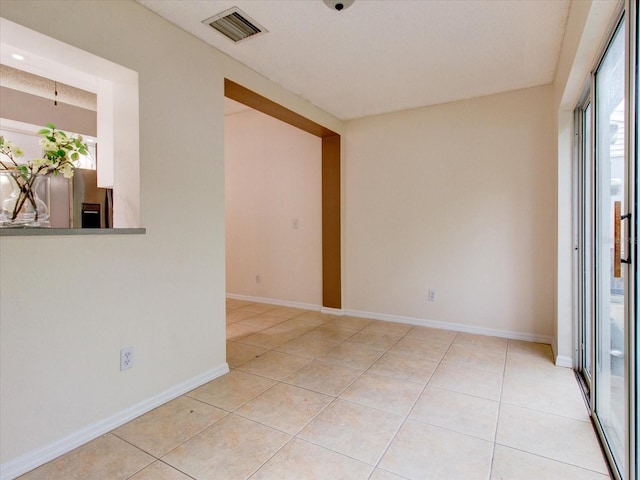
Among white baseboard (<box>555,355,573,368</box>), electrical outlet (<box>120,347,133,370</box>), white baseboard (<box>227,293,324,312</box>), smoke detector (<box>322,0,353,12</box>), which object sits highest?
smoke detector (<box>322,0,353,12</box>)

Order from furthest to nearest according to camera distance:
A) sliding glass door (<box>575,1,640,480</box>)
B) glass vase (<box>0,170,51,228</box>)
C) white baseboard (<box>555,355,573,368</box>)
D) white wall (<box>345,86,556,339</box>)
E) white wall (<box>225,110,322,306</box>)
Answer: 1. white wall (<box>225,110,322,306</box>)
2. white wall (<box>345,86,556,339</box>)
3. white baseboard (<box>555,355,573,368</box>)
4. glass vase (<box>0,170,51,228</box>)
5. sliding glass door (<box>575,1,640,480</box>)

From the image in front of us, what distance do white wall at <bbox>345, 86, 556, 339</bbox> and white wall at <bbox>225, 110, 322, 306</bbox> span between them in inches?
19.7

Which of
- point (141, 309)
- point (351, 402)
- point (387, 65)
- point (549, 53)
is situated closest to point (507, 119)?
point (549, 53)

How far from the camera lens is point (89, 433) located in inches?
68.3

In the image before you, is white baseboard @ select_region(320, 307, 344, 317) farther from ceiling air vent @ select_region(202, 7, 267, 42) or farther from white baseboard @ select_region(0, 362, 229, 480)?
ceiling air vent @ select_region(202, 7, 267, 42)

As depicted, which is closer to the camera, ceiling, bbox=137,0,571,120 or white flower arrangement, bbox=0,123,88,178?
white flower arrangement, bbox=0,123,88,178

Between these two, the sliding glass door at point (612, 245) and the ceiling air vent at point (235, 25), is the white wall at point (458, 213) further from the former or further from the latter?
the ceiling air vent at point (235, 25)

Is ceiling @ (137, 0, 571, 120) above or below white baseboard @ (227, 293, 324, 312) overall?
above

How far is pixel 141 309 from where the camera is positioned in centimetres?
198

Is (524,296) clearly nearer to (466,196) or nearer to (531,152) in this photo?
(466,196)

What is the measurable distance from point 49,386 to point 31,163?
111 cm

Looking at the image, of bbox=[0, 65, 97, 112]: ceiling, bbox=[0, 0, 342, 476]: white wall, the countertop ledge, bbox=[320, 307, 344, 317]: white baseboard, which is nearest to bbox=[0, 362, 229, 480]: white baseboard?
bbox=[0, 0, 342, 476]: white wall

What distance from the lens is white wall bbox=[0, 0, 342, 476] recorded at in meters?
1.53

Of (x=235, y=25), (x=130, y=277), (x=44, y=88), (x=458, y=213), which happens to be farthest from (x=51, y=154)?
(x=458, y=213)
